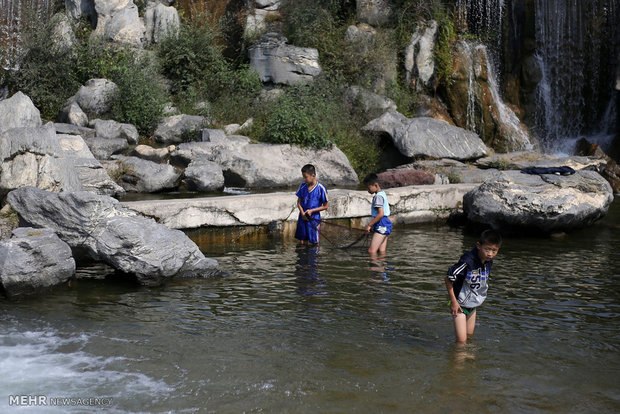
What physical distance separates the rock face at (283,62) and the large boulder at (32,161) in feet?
37.7

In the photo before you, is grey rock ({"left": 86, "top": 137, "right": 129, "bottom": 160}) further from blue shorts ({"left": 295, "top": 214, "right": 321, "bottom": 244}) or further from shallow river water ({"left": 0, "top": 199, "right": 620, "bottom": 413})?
shallow river water ({"left": 0, "top": 199, "right": 620, "bottom": 413})

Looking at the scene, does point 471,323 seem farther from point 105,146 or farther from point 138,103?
point 138,103

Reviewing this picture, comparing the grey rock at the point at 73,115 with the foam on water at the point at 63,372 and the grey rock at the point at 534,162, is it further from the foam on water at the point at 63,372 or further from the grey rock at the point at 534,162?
the foam on water at the point at 63,372

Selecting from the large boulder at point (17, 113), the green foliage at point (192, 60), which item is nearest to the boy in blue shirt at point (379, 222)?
the large boulder at point (17, 113)

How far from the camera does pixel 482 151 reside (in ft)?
58.1

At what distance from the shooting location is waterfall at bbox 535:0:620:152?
2103 cm

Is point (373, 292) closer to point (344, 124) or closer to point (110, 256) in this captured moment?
point (110, 256)

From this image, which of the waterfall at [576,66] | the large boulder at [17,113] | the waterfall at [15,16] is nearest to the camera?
the large boulder at [17,113]

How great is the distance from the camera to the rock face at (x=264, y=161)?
14.9 metres

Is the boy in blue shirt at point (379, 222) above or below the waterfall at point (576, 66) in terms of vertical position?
below

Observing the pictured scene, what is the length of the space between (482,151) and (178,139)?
8.33m

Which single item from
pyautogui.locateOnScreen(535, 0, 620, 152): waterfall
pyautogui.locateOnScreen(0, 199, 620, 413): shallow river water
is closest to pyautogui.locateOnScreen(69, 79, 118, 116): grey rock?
pyautogui.locateOnScreen(0, 199, 620, 413): shallow river water

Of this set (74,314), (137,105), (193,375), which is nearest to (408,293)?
(193,375)

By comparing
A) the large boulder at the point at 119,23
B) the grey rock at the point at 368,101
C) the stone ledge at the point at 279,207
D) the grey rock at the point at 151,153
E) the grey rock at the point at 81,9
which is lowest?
the stone ledge at the point at 279,207
